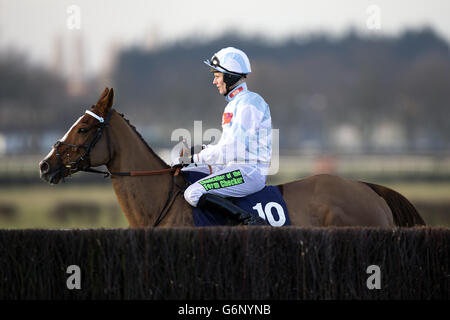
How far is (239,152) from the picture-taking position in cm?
516

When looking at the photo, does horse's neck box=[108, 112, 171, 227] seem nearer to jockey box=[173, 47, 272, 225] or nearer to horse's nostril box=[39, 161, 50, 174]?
jockey box=[173, 47, 272, 225]

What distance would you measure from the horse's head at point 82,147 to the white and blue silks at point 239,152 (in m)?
0.69

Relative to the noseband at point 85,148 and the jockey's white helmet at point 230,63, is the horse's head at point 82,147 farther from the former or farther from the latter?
the jockey's white helmet at point 230,63

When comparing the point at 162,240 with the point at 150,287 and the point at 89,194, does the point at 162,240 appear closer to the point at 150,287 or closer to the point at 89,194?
the point at 150,287

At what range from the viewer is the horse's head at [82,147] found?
5.07 metres

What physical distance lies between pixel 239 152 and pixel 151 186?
0.71m

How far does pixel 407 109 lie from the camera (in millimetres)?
53219

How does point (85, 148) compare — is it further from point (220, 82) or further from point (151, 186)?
point (220, 82)

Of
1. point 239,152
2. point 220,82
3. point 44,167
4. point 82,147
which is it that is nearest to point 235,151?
point 239,152

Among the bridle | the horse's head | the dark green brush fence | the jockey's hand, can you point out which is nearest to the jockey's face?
the jockey's hand

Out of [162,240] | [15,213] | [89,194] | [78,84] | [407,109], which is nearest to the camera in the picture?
[162,240]

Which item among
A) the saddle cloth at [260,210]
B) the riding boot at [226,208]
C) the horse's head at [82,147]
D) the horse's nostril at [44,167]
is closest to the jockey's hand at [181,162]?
the saddle cloth at [260,210]

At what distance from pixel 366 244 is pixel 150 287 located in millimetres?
1349

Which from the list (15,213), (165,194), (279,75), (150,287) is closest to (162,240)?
(150,287)
